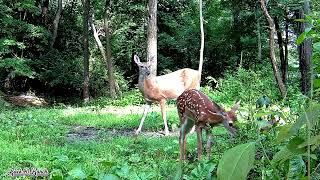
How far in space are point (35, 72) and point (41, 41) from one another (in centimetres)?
203

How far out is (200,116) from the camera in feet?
18.8

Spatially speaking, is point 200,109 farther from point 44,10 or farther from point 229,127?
point 44,10

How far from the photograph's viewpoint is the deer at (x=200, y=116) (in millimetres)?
5219

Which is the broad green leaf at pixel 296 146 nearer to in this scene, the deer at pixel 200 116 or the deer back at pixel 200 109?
the deer at pixel 200 116

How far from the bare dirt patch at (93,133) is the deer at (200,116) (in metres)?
3.34

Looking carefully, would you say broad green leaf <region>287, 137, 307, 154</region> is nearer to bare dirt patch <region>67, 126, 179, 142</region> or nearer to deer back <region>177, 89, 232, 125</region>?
deer back <region>177, 89, 232, 125</region>

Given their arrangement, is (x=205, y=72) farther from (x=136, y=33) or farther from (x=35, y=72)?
(x=35, y=72)

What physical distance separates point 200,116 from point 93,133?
497 cm

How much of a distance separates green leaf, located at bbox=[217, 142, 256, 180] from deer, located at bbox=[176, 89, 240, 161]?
3899mm

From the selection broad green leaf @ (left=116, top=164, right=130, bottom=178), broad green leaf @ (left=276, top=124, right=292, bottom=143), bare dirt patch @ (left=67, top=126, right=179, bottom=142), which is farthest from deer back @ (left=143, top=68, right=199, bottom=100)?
broad green leaf @ (left=276, top=124, right=292, bottom=143)

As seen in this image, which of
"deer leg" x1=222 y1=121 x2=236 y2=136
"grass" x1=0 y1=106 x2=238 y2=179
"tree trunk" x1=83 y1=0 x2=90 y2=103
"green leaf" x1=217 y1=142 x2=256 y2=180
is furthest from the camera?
"tree trunk" x1=83 y1=0 x2=90 y2=103

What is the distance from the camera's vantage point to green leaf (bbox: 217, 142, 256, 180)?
40.0 inches

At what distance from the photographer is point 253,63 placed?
2430 cm

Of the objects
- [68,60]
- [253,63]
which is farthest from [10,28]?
[253,63]
